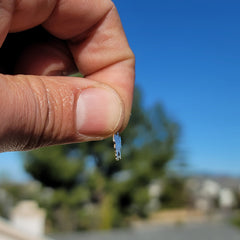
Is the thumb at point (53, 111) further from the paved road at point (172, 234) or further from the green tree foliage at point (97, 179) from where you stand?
the green tree foliage at point (97, 179)

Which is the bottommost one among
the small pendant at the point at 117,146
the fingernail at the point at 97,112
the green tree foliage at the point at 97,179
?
the green tree foliage at the point at 97,179

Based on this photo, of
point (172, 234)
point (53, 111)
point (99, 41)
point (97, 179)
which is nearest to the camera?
point (53, 111)

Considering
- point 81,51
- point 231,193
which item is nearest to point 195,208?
point 231,193

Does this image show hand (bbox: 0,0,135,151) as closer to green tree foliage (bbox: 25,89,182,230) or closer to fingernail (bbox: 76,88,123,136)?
fingernail (bbox: 76,88,123,136)

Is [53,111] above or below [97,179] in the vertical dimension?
above

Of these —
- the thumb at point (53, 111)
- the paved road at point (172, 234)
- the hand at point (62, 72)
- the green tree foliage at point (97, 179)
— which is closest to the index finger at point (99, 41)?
the hand at point (62, 72)

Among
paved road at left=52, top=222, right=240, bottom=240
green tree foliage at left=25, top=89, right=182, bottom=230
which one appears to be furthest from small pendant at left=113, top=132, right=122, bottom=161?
green tree foliage at left=25, top=89, right=182, bottom=230

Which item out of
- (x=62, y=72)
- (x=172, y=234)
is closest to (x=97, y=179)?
(x=172, y=234)

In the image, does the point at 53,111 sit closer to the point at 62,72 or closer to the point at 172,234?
the point at 62,72
